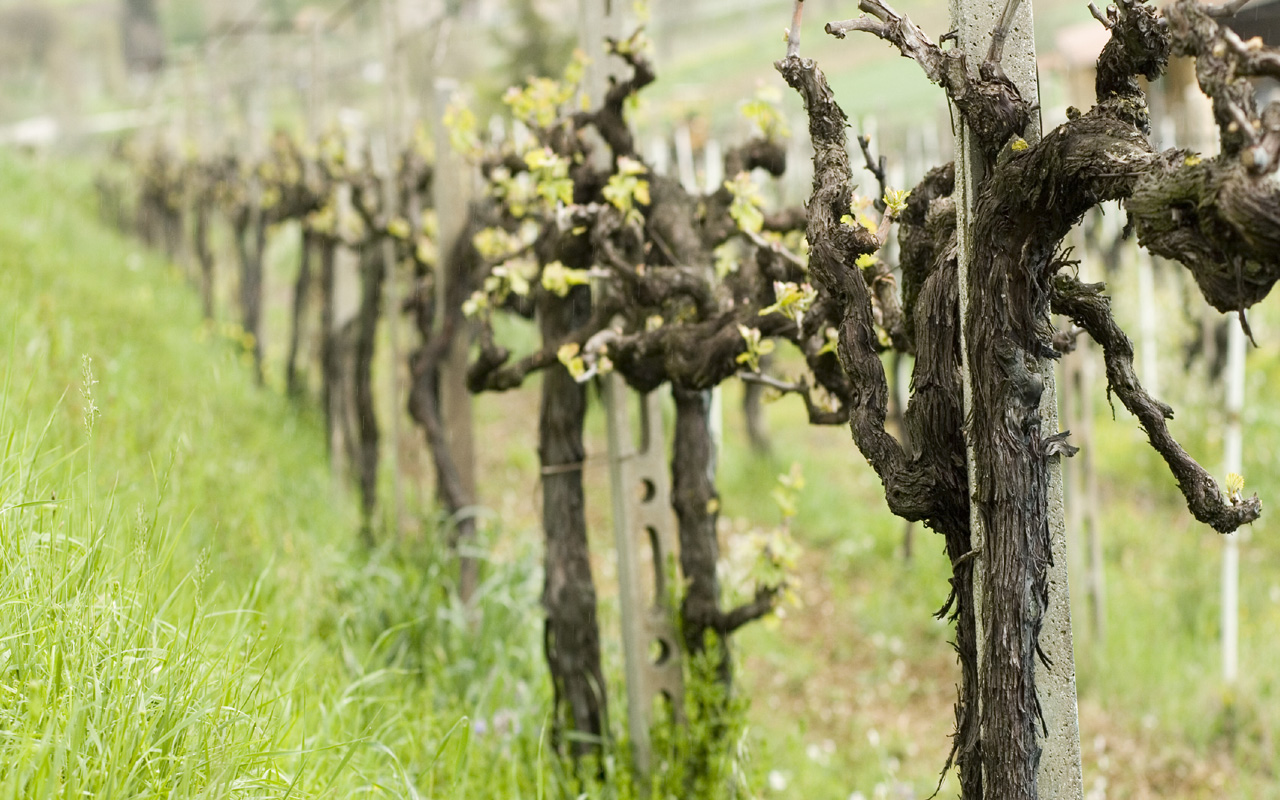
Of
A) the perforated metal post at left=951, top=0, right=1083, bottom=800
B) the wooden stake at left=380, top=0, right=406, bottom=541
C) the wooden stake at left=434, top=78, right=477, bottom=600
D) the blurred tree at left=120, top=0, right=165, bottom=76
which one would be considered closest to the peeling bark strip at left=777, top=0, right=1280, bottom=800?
the perforated metal post at left=951, top=0, right=1083, bottom=800

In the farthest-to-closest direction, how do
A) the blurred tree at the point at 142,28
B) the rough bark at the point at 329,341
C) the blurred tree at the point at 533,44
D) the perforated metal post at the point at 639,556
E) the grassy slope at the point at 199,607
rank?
the blurred tree at the point at 142,28
the blurred tree at the point at 533,44
the rough bark at the point at 329,341
the perforated metal post at the point at 639,556
the grassy slope at the point at 199,607

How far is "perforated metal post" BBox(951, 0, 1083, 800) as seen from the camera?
1.76 m

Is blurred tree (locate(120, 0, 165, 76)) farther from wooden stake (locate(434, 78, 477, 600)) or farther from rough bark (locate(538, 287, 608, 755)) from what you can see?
rough bark (locate(538, 287, 608, 755))

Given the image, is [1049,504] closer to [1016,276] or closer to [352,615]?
[1016,276]

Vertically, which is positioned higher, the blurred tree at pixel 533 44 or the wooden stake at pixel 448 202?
the blurred tree at pixel 533 44

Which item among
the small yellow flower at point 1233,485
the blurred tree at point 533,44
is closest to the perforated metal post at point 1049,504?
the small yellow flower at point 1233,485

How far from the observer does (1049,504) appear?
1810 mm

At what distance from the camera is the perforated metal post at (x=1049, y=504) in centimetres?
176

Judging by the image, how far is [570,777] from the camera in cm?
362

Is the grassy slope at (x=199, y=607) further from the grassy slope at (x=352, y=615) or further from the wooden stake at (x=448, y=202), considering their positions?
the wooden stake at (x=448, y=202)

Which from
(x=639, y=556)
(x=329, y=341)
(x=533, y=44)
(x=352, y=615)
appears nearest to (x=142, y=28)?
(x=533, y=44)

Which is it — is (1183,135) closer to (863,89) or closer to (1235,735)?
(863,89)

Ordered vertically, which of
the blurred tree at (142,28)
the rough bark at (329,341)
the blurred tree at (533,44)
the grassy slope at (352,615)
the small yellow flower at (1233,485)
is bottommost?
the grassy slope at (352,615)

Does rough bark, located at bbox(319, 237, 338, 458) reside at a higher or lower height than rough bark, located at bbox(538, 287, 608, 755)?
higher
